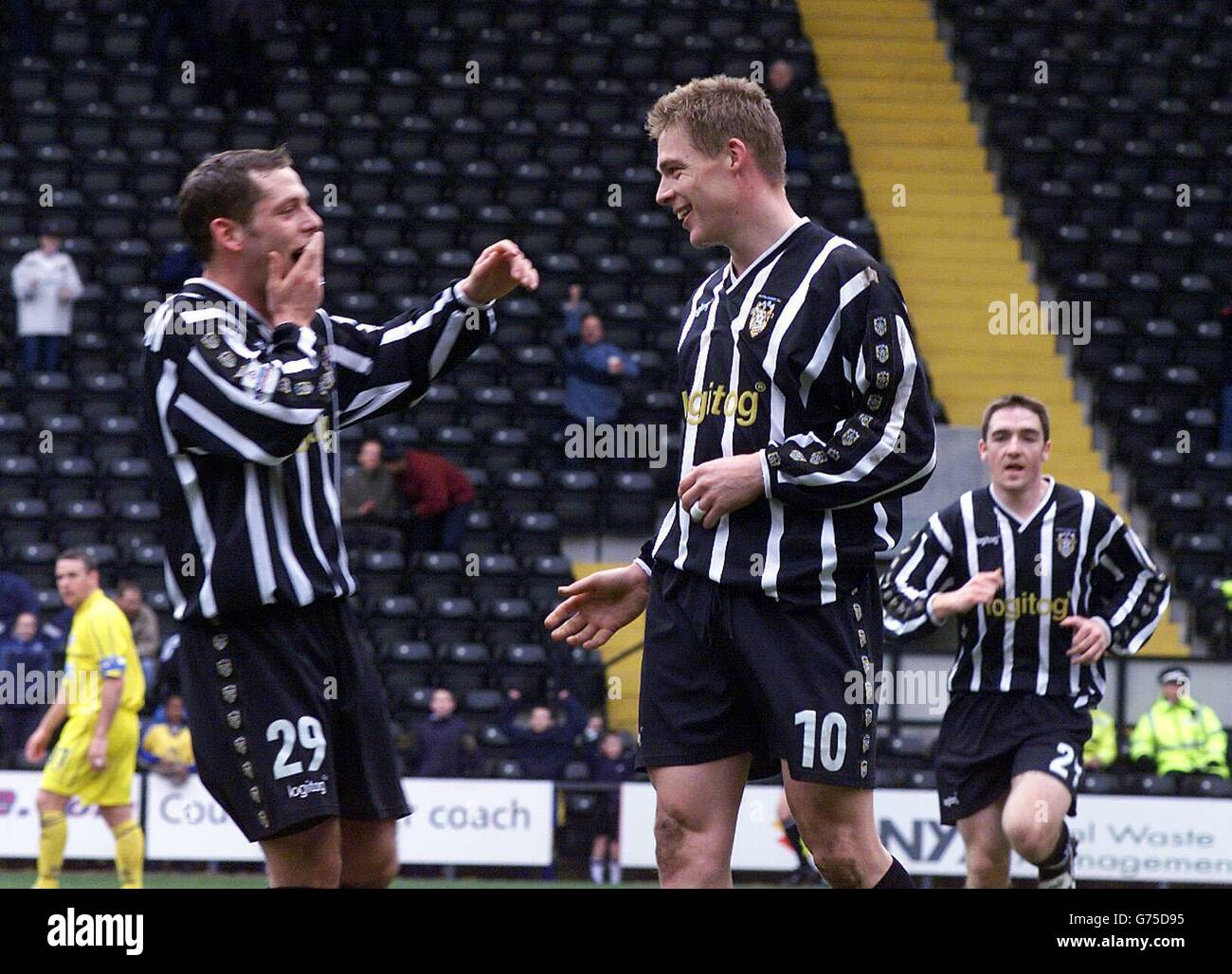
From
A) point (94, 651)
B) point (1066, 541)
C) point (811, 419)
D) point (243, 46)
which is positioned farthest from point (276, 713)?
point (243, 46)

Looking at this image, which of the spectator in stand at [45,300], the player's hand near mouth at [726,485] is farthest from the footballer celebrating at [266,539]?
the spectator in stand at [45,300]

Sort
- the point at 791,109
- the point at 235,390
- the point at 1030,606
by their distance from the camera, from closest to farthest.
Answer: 1. the point at 235,390
2. the point at 1030,606
3. the point at 791,109

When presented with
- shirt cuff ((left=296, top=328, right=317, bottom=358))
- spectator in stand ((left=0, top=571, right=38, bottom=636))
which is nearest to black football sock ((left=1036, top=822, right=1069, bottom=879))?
shirt cuff ((left=296, top=328, right=317, bottom=358))

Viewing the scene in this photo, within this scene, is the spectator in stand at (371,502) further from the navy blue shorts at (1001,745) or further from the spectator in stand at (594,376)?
the navy blue shorts at (1001,745)

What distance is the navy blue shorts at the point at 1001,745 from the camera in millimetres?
6438

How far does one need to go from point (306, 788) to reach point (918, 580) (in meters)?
3.17

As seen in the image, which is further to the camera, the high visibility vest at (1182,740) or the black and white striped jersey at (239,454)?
the high visibility vest at (1182,740)

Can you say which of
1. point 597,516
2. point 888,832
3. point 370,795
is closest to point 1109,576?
point 370,795

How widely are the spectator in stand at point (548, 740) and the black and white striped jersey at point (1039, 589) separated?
6.21m

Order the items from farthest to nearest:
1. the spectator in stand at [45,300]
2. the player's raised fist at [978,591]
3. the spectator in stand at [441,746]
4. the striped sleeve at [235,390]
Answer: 1. the spectator in stand at [45,300]
2. the spectator in stand at [441,746]
3. the player's raised fist at [978,591]
4. the striped sleeve at [235,390]

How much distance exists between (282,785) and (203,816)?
8291 millimetres

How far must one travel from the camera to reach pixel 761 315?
4164 mm

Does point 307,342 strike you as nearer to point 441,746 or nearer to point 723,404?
point 723,404

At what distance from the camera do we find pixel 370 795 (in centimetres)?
422
